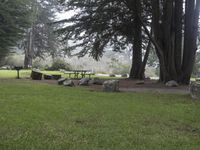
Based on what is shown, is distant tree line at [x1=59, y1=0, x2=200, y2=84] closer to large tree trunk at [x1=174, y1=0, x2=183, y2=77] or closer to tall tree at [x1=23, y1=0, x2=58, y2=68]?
large tree trunk at [x1=174, y1=0, x2=183, y2=77]

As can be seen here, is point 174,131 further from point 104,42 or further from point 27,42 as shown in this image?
point 27,42

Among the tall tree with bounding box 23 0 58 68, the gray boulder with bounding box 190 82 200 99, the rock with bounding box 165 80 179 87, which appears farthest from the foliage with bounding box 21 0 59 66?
the gray boulder with bounding box 190 82 200 99

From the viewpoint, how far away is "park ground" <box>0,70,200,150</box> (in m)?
5.34

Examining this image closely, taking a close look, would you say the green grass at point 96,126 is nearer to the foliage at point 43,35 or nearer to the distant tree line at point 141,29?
the distant tree line at point 141,29

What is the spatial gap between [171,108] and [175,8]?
1153 cm

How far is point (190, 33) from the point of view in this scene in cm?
1936

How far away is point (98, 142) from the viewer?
5418mm

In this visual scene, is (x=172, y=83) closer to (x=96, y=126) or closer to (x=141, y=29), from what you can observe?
(x=141, y=29)

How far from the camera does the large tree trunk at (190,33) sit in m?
19.2

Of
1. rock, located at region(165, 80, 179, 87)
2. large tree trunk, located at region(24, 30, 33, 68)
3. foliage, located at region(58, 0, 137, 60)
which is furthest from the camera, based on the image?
large tree trunk, located at region(24, 30, 33, 68)

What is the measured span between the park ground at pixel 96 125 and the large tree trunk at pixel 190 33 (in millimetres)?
9624

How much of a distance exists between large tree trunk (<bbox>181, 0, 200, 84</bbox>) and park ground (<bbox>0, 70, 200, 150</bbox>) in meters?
9.62

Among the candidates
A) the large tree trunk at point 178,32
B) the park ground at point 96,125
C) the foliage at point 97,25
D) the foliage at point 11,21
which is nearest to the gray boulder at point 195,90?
the park ground at point 96,125

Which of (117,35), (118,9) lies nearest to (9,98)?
(118,9)
